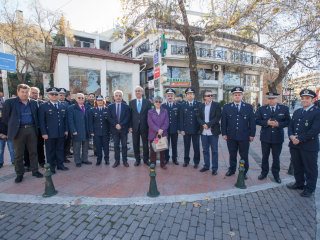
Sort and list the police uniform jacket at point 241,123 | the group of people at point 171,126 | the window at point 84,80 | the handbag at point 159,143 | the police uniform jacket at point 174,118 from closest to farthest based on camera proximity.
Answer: the group of people at point 171,126
the police uniform jacket at point 241,123
the handbag at point 159,143
the police uniform jacket at point 174,118
the window at point 84,80

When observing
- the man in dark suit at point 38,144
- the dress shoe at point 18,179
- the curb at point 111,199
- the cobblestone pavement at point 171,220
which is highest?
the man in dark suit at point 38,144

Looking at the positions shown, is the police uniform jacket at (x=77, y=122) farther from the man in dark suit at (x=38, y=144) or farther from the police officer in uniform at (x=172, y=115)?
the police officer in uniform at (x=172, y=115)

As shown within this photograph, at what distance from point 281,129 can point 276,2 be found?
20.8 feet

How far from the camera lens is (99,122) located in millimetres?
6777

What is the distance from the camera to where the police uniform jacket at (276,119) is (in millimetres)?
5145

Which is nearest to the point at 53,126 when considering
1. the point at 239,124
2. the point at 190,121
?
the point at 190,121

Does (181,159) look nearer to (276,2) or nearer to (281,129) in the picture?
(281,129)

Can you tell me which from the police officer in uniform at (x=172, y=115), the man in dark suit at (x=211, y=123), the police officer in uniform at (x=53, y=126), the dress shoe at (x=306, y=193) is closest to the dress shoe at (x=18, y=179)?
the police officer in uniform at (x=53, y=126)

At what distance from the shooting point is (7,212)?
4125 millimetres

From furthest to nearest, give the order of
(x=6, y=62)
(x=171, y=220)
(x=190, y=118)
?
(x=6, y=62) < (x=190, y=118) < (x=171, y=220)

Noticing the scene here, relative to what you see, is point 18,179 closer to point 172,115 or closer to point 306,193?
point 172,115

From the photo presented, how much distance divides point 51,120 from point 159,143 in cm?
293

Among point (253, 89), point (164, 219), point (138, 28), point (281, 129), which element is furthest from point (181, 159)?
point (253, 89)

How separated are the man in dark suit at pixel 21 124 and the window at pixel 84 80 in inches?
422
